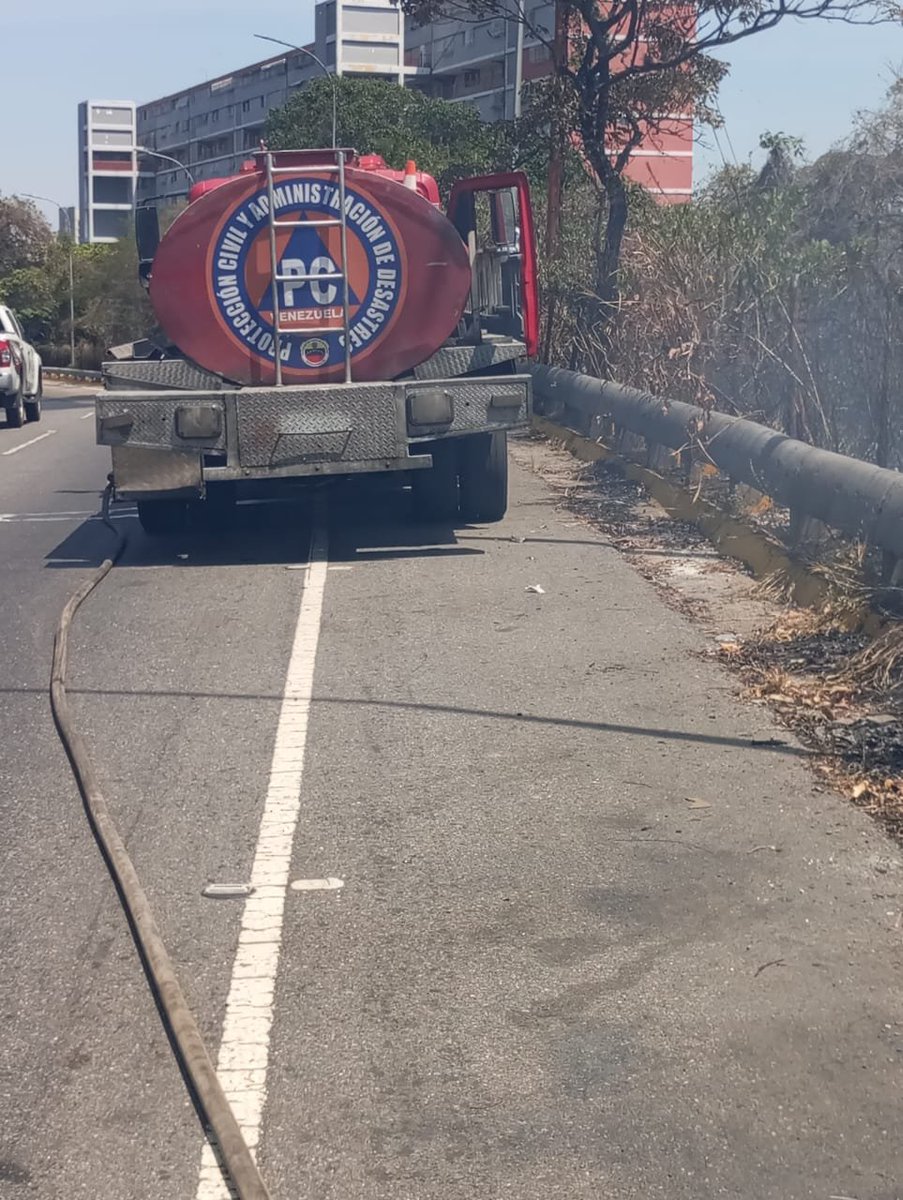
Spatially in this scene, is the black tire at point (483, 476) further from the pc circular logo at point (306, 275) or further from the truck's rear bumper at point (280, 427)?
the pc circular logo at point (306, 275)

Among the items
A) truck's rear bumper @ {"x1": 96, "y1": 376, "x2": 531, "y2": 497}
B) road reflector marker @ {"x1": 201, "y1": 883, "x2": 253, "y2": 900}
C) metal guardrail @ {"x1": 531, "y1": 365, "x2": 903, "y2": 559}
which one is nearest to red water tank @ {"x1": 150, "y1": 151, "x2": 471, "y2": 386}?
truck's rear bumper @ {"x1": 96, "y1": 376, "x2": 531, "y2": 497}

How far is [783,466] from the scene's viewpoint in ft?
30.8

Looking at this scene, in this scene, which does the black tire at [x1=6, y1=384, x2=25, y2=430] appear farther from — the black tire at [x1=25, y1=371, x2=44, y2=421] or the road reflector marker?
the road reflector marker

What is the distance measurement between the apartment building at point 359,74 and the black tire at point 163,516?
5518 cm

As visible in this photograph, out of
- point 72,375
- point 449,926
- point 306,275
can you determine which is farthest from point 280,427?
point 72,375

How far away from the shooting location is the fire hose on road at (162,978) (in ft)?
11.0

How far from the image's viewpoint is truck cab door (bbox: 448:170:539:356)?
12.2 meters

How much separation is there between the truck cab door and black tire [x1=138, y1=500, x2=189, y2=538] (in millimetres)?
2739

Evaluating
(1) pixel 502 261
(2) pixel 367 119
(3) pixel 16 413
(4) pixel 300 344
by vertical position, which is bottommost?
(3) pixel 16 413

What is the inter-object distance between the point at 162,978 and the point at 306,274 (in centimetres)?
707

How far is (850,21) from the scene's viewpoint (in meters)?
18.1

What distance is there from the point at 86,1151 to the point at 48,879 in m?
1.70

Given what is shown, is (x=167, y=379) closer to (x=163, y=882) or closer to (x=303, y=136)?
(x=163, y=882)

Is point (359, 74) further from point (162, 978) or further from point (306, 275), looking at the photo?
point (162, 978)
